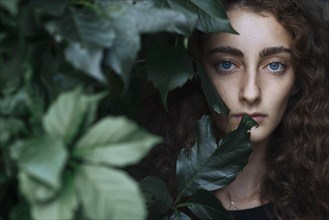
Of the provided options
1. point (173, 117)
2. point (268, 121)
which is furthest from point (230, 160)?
point (173, 117)

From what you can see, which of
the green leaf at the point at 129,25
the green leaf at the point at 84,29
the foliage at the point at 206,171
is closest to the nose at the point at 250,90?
the foliage at the point at 206,171

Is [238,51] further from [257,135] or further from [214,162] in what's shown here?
[214,162]

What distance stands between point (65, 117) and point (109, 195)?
0.31ft

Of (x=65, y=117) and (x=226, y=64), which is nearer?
(x=65, y=117)

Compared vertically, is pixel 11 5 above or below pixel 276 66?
above

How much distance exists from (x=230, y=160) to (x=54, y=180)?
20.8 inches

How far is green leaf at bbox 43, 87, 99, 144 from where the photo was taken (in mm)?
596

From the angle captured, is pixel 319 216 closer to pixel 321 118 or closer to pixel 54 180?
pixel 321 118

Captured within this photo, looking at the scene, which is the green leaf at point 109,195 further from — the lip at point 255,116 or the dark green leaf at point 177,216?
the lip at point 255,116

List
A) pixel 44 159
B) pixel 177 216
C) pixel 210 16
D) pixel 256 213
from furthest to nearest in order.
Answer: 1. pixel 256 213
2. pixel 177 216
3. pixel 210 16
4. pixel 44 159

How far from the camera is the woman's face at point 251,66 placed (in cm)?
133

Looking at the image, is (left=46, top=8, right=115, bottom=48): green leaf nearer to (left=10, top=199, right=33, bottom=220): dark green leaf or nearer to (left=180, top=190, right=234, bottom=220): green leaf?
(left=10, top=199, right=33, bottom=220): dark green leaf

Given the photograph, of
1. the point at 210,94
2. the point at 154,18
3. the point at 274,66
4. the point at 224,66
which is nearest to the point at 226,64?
the point at 224,66

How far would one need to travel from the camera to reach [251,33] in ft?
4.37
